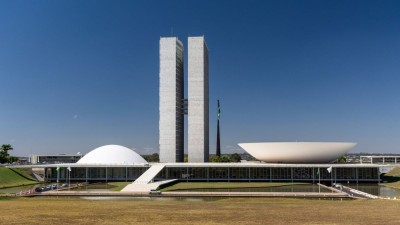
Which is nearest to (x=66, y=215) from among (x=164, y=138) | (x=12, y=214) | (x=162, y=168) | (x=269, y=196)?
(x=12, y=214)

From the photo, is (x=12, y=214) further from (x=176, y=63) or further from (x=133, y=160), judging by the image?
(x=176, y=63)

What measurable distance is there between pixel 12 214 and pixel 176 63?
206 ft

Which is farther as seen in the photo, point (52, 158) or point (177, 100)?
point (52, 158)

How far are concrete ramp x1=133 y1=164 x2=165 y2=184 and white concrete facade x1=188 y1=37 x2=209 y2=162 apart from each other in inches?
559

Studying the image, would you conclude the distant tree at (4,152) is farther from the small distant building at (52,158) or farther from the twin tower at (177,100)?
the small distant building at (52,158)

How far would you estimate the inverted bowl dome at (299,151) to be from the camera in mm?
71250

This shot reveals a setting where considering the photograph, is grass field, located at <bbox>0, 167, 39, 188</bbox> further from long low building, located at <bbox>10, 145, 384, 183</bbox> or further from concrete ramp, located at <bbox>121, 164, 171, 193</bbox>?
concrete ramp, located at <bbox>121, 164, 171, 193</bbox>

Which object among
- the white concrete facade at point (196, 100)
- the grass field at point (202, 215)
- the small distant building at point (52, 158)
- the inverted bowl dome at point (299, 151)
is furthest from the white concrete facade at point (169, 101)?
the small distant building at point (52, 158)

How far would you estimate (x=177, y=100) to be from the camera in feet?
288

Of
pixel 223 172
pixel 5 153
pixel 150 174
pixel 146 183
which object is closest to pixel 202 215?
pixel 146 183

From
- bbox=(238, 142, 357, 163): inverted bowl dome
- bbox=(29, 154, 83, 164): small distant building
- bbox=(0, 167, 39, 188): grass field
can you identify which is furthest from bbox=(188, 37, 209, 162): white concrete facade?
bbox=(29, 154, 83, 164): small distant building

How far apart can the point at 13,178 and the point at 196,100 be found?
3649cm

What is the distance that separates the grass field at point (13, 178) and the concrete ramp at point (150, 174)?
65.4 ft

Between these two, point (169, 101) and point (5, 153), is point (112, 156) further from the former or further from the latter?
point (5, 153)
